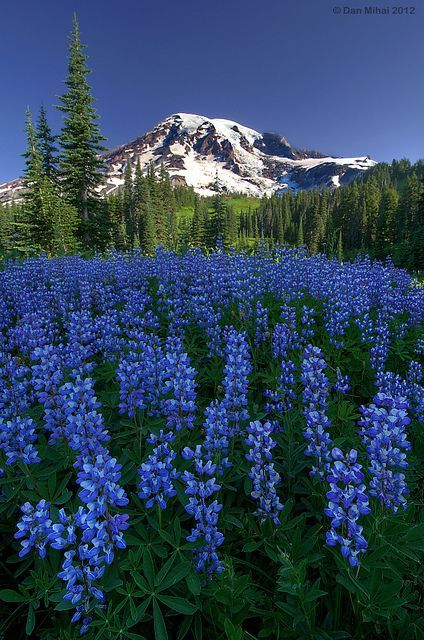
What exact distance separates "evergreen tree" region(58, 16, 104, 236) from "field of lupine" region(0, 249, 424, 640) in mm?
26809

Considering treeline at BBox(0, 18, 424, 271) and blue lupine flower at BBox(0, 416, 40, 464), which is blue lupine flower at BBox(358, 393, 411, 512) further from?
treeline at BBox(0, 18, 424, 271)

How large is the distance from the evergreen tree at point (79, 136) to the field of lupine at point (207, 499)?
2681 cm

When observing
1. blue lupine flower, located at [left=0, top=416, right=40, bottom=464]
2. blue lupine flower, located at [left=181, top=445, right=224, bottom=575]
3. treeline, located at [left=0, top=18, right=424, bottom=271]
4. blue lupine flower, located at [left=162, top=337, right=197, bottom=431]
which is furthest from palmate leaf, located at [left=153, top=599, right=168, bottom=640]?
treeline, located at [left=0, top=18, right=424, bottom=271]

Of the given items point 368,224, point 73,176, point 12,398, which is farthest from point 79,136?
point 368,224

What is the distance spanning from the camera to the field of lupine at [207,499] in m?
1.92

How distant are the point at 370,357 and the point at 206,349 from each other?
100 inches

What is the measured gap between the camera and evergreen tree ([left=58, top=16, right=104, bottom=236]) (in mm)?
28328

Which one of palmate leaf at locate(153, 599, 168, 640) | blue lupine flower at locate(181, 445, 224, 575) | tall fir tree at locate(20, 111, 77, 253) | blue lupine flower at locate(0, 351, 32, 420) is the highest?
tall fir tree at locate(20, 111, 77, 253)

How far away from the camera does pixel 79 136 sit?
93.7 feet

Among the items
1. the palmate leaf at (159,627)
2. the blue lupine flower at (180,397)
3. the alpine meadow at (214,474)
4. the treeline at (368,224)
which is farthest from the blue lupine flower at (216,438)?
the treeline at (368,224)

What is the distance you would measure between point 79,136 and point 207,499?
32.5 meters

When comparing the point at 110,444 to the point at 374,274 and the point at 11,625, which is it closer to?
the point at 11,625

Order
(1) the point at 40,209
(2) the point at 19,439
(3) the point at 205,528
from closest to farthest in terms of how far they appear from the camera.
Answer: (3) the point at 205,528 → (2) the point at 19,439 → (1) the point at 40,209

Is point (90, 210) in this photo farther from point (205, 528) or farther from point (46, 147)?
point (205, 528)
